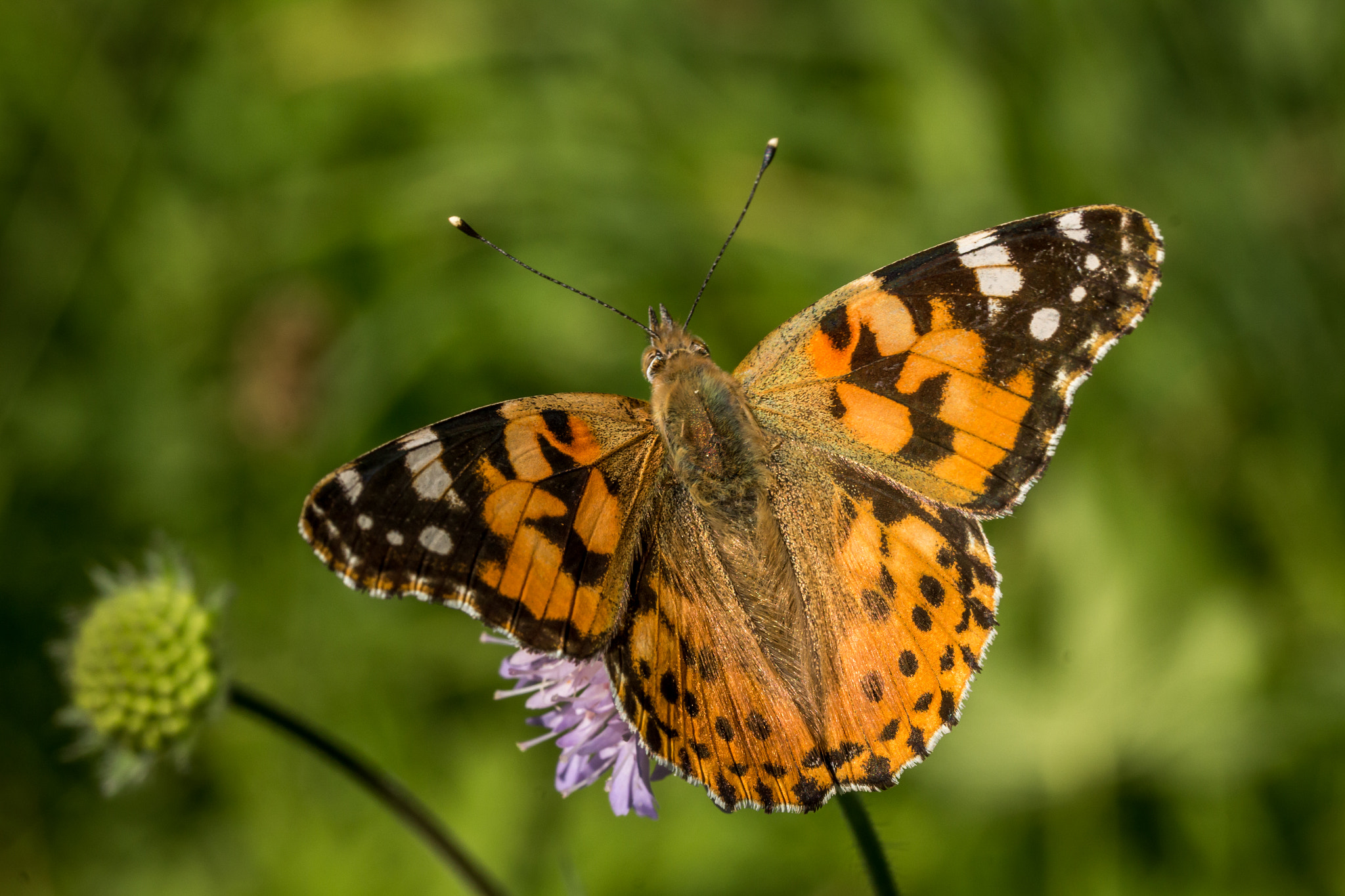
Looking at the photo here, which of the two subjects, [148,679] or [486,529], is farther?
[148,679]

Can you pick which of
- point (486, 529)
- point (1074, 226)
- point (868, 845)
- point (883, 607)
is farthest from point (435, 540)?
point (1074, 226)

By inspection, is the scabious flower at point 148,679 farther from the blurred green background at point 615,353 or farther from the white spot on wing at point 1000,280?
the white spot on wing at point 1000,280

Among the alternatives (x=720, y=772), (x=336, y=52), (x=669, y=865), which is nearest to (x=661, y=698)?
(x=720, y=772)

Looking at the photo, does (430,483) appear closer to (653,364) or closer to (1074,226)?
(653,364)

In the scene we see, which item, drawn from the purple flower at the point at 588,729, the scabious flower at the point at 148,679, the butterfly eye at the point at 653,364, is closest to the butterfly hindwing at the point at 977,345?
the butterfly eye at the point at 653,364

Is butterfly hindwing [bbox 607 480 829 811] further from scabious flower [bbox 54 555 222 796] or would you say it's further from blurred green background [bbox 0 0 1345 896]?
blurred green background [bbox 0 0 1345 896]

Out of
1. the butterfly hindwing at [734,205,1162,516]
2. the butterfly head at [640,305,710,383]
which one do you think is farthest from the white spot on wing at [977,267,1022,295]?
the butterfly head at [640,305,710,383]
